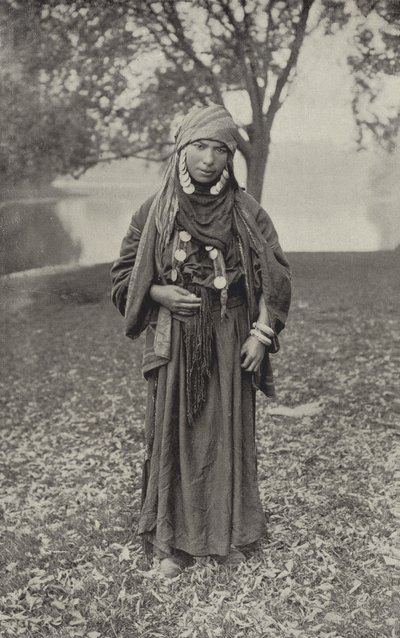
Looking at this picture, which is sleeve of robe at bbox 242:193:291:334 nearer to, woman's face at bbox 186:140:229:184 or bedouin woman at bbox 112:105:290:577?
bedouin woman at bbox 112:105:290:577

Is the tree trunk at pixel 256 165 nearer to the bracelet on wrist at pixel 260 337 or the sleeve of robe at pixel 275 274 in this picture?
the sleeve of robe at pixel 275 274

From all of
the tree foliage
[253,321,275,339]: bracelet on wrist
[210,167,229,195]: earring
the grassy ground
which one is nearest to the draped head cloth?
[210,167,229,195]: earring

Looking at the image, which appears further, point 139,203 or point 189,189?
point 139,203

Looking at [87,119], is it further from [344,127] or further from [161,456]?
[161,456]

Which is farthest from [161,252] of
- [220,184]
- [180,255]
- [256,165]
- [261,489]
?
[256,165]

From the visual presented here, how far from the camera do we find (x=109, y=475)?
5605 mm

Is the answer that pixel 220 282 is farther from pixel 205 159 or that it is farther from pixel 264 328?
pixel 205 159

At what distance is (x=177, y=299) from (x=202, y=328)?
215mm

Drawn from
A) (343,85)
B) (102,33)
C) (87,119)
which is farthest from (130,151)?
(343,85)

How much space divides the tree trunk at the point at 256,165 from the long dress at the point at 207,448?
297 inches

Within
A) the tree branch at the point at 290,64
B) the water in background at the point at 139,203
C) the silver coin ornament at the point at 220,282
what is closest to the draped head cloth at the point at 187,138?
the silver coin ornament at the point at 220,282

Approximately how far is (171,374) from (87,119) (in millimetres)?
8550

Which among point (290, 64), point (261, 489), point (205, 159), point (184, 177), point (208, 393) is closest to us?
point (205, 159)

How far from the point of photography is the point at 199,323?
3.56 metres
